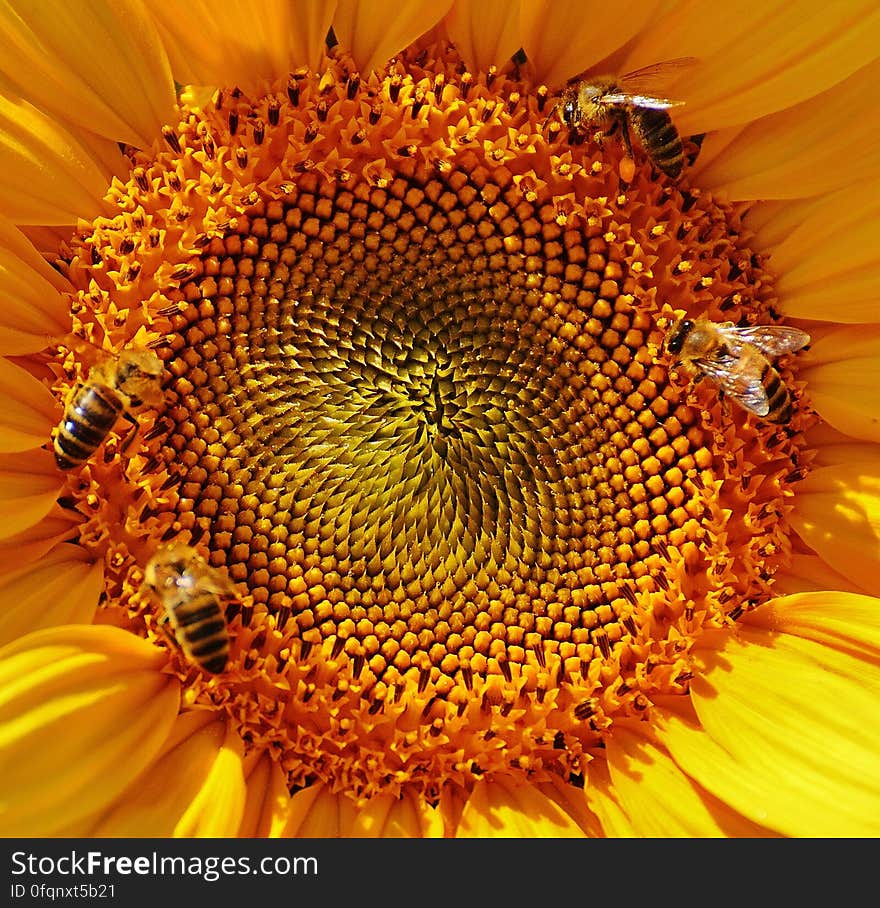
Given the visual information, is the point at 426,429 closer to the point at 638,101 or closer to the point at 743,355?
the point at 743,355

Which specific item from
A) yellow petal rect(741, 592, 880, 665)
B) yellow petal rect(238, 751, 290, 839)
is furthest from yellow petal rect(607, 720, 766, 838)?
yellow petal rect(238, 751, 290, 839)

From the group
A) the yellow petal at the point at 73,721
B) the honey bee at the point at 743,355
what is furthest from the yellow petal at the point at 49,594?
the honey bee at the point at 743,355

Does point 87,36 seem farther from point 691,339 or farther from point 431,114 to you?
point 691,339

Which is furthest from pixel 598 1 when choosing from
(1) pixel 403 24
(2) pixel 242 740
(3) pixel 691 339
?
(2) pixel 242 740

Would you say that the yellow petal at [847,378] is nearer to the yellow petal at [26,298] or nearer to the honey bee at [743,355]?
the honey bee at [743,355]

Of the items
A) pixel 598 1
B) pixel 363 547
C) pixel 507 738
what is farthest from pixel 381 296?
pixel 507 738

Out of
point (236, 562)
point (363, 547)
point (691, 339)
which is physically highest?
point (691, 339)

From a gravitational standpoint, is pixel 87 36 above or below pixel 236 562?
above
